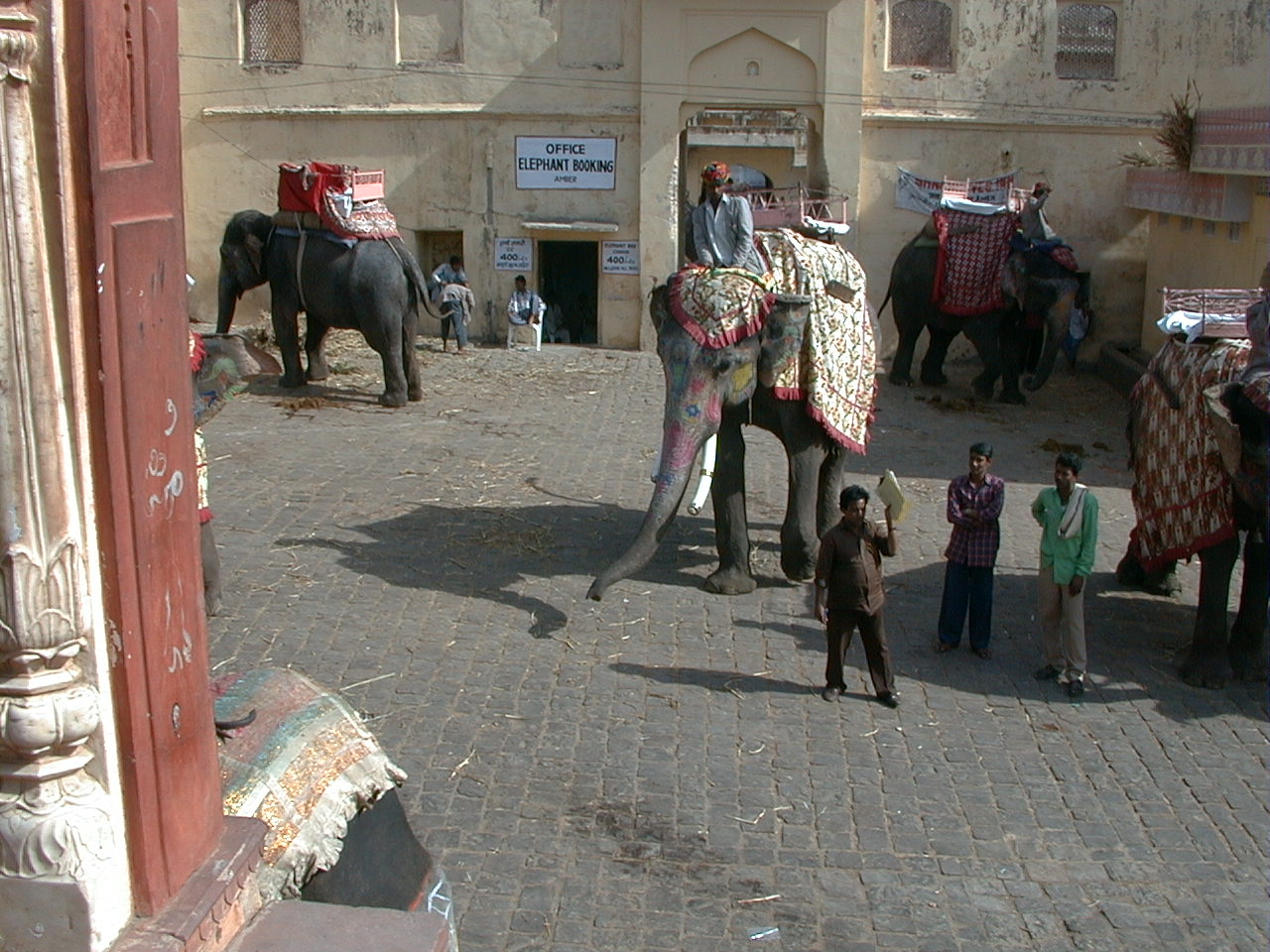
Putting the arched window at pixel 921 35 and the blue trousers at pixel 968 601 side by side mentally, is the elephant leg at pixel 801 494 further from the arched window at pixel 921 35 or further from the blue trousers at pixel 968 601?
the arched window at pixel 921 35

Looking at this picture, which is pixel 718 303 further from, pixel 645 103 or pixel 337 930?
pixel 645 103

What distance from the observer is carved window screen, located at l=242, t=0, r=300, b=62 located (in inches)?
778

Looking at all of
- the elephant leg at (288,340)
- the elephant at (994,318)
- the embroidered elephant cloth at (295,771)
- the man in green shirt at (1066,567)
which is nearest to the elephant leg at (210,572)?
the embroidered elephant cloth at (295,771)

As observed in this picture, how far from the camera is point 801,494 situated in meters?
9.17

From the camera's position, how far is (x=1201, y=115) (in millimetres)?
16562

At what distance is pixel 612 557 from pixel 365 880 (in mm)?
5852

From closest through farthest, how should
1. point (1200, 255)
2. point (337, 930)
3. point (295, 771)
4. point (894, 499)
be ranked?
point (337, 930) → point (295, 771) → point (894, 499) → point (1200, 255)

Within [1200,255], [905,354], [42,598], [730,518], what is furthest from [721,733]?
[1200,255]

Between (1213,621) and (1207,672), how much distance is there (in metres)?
0.28

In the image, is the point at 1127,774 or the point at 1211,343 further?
the point at 1211,343

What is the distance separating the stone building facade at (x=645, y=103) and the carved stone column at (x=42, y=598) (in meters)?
17.4

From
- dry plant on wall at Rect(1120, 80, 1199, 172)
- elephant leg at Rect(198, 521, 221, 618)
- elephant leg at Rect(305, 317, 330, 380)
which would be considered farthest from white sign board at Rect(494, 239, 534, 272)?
elephant leg at Rect(198, 521, 221, 618)

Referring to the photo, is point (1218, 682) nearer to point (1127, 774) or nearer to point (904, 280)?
point (1127, 774)

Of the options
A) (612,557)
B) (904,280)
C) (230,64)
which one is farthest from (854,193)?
(612,557)
